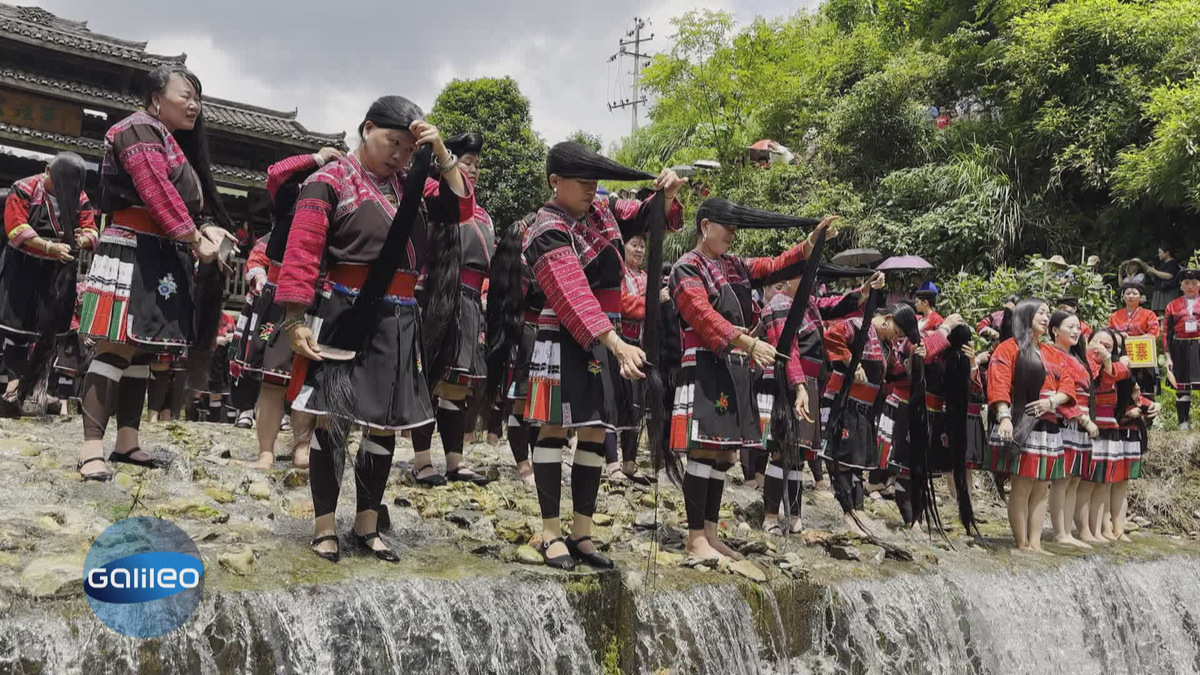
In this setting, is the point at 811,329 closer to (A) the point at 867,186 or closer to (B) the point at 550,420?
(B) the point at 550,420

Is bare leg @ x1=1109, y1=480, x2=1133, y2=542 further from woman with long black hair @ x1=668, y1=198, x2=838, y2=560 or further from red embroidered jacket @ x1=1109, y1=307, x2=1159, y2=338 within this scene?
woman with long black hair @ x1=668, y1=198, x2=838, y2=560

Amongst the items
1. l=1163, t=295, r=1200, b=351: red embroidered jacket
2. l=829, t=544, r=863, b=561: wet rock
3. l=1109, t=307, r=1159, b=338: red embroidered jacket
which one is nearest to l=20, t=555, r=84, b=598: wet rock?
l=829, t=544, r=863, b=561: wet rock

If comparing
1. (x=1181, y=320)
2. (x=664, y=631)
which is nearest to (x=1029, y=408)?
(x=664, y=631)

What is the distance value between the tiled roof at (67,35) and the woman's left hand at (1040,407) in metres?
17.3

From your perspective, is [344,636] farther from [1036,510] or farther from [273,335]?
[1036,510]

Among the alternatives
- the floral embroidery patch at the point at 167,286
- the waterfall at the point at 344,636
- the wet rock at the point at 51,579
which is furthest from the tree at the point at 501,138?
the wet rock at the point at 51,579

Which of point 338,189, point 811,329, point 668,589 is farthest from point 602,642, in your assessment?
point 811,329

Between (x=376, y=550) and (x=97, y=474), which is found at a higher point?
(x=97, y=474)

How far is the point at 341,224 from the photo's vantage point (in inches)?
157

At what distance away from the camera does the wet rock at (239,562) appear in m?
3.67

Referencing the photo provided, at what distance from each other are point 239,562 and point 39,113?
18.4 meters

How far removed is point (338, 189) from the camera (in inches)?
157

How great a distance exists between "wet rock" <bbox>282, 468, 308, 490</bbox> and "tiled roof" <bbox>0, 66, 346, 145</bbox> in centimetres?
1566

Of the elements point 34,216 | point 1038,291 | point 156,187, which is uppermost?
point 1038,291
